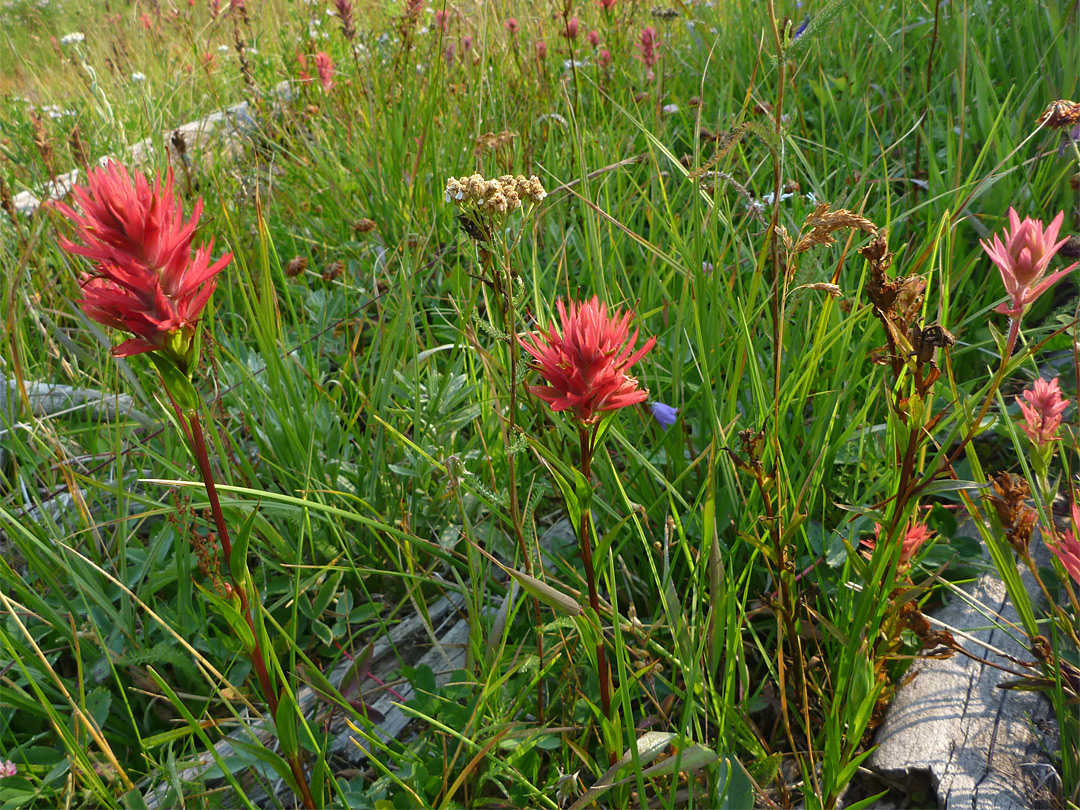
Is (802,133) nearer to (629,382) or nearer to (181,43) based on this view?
(629,382)

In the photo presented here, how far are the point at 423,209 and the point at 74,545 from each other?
4.32 ft

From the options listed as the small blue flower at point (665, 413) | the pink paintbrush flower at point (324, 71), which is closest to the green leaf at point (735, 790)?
the small blue flower at point (665, 413)

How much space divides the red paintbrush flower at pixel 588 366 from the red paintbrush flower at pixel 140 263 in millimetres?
360

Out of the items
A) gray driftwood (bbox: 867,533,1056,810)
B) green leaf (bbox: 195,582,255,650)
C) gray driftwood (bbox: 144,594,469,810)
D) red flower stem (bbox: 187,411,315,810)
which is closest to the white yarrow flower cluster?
red flower stem (bbox: 187,411,315,810)

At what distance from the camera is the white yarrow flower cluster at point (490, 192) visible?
896mm

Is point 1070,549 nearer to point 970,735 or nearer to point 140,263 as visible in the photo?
point 970,735

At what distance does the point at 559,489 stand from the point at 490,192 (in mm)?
461

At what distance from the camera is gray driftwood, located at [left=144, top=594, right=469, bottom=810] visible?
111cm

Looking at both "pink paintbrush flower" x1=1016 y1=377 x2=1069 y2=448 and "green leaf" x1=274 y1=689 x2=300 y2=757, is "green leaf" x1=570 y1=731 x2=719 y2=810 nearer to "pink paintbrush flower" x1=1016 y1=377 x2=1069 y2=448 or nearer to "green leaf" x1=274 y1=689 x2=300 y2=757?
"green leaf" x1=274 y1=689 x2=300 y2=757

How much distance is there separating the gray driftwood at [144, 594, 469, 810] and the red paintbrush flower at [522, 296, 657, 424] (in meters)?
0.55

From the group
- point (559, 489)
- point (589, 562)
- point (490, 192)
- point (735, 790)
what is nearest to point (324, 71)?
point (490, 192)

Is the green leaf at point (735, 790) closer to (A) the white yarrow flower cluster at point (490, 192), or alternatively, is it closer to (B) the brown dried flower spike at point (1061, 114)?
(A) the white yarrow flower cluster at point (490, 192)

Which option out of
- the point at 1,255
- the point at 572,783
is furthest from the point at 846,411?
the point at 1,255

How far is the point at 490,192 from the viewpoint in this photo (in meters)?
0.91
